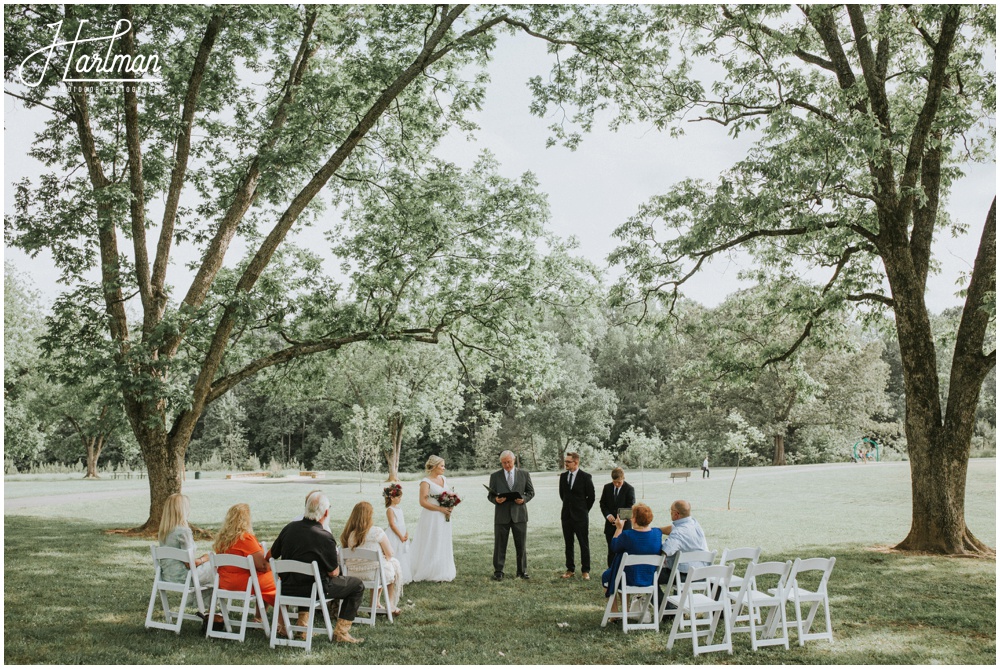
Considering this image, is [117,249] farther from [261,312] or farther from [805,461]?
[805,461]

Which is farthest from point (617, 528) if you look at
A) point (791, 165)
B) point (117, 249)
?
point (117, 249)

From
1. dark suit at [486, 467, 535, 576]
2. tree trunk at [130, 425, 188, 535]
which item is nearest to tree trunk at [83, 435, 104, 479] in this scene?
tree trunk at [130, 425, 188, 535]

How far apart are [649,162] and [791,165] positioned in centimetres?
1364

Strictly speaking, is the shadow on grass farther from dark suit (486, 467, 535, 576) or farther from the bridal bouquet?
the bridal bouquet

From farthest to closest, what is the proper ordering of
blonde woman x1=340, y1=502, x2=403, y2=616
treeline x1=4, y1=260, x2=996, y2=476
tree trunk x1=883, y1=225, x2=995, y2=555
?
1. treeline x1=4, y1=260, x2=996, y2=476
2. tree trunk x1=883, y1=225, x2=995, y2=555
3. blonde woman x1=340, y1=502, x2=403, y2=616

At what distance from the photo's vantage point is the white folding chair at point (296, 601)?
22.1 feet

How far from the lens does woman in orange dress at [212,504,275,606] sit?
7129mm

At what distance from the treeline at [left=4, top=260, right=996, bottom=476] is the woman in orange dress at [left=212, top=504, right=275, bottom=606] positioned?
783 centimetres

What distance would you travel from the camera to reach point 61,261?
15641 mm

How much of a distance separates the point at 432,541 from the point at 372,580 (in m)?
2.51

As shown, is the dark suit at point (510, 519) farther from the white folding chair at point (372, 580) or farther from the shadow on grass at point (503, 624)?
the white folding chair at point (372, 580)

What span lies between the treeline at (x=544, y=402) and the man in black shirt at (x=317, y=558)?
8.27 metres

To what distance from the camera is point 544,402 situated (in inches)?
2324

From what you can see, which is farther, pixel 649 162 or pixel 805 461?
pixel 805 461
